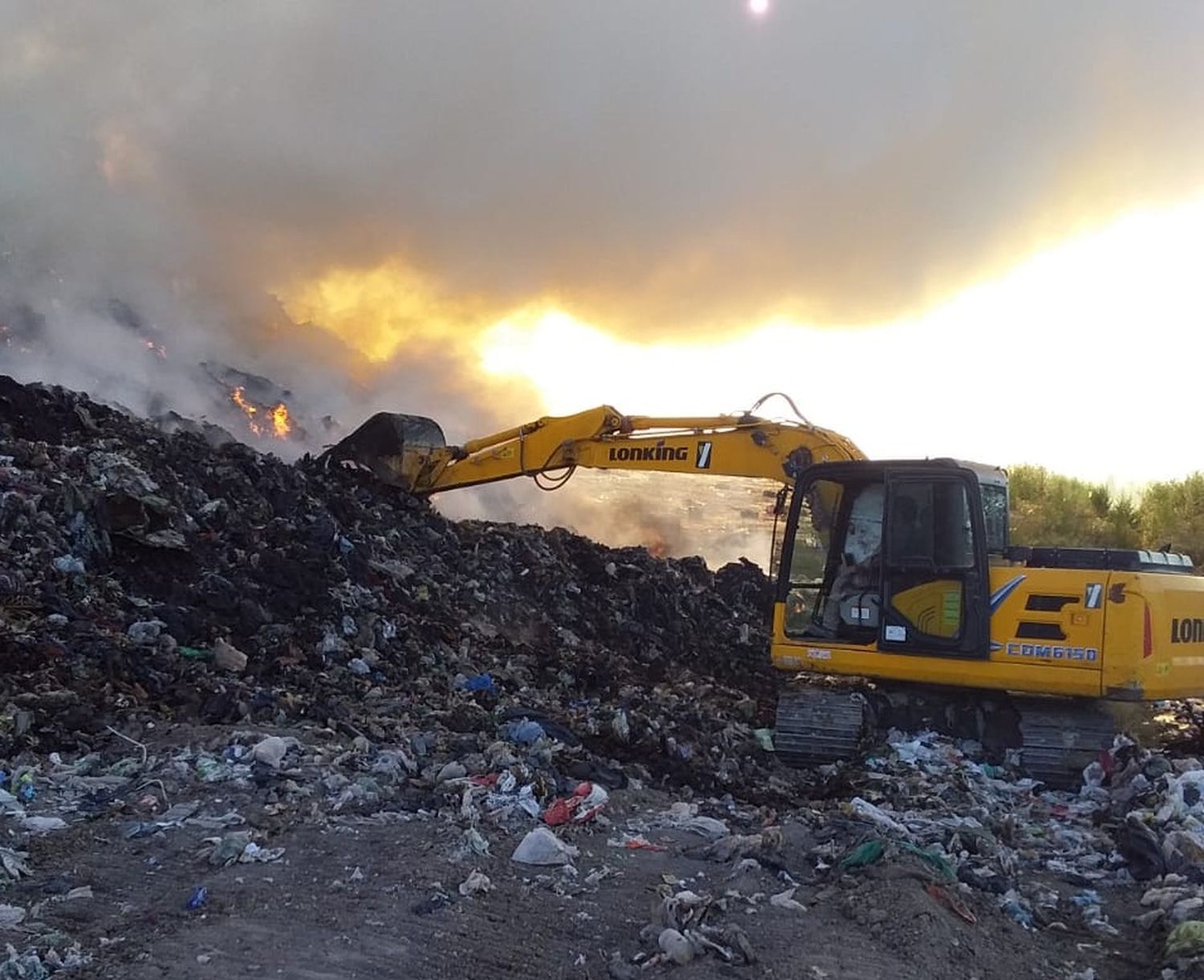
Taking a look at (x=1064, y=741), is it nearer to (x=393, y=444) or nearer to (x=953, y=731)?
(x=953, y=731)

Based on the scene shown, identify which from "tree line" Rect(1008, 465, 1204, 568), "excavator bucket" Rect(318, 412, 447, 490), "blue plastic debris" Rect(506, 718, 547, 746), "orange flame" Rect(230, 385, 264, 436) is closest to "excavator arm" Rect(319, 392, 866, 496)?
"excavator bucket" Rect(318, 412, 447, 490)

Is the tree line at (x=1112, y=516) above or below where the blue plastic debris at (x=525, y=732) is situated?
above

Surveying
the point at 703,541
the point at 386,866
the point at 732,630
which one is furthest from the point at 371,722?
the point at 703,541

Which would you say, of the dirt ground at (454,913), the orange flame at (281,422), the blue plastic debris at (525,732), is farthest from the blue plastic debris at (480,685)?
the orange flame at (281,422)

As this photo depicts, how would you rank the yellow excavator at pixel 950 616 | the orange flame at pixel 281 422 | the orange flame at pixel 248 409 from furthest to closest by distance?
the orange flame at pixel 281 422 < the orange flame at pixel 248 409 < the yellow excavator at pixel 950 616

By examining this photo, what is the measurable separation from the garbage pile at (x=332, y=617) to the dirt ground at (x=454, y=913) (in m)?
1.46

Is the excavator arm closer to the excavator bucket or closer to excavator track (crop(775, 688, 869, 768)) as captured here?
the excavator bucket

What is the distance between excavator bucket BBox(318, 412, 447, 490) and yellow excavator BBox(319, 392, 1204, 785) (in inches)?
183

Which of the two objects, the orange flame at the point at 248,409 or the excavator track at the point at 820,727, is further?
the orange flame at the point at 248,409

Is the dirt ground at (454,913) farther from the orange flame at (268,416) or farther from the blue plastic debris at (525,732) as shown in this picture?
the orange flame at (268,416)

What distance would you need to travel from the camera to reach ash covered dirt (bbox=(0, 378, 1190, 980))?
166 inches

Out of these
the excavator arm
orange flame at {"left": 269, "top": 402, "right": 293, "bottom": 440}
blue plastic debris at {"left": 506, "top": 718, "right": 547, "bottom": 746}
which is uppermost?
orange flame at {"left": 269, "top": 402, "right": 293, "bottom": 440}

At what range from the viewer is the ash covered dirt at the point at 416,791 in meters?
4.23

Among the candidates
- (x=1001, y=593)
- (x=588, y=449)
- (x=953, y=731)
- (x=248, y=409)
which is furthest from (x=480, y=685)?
(x=248, y=409)
